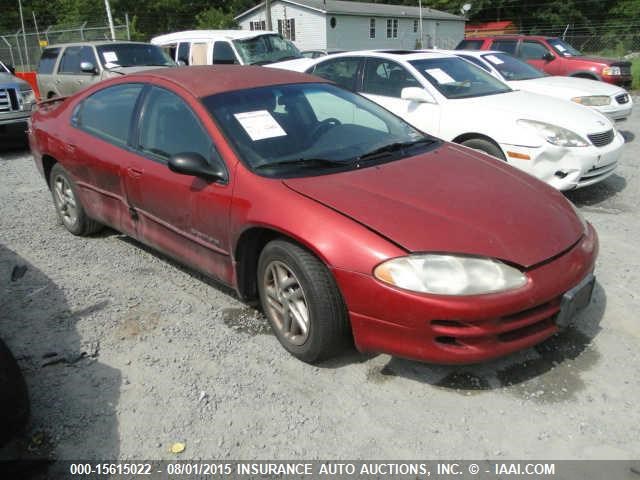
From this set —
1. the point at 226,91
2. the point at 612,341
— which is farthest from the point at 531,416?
the point at 226,91

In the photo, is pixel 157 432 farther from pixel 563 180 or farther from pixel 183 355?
pixel 563 180

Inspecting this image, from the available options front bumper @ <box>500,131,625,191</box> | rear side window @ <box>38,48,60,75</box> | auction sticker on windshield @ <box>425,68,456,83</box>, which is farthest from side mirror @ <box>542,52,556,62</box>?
rear side window @ <box>38,48,60,75</box>

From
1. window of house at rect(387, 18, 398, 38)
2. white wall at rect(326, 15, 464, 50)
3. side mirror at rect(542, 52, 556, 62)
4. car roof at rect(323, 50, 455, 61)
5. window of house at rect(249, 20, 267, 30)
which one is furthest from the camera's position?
window of house at rect(387, 18, 398, 38)

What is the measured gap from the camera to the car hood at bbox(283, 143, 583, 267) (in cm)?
259

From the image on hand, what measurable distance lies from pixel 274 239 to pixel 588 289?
1.67 metres

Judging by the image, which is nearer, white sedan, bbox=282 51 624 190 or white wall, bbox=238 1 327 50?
white sedan, bbox=282 51 624 190

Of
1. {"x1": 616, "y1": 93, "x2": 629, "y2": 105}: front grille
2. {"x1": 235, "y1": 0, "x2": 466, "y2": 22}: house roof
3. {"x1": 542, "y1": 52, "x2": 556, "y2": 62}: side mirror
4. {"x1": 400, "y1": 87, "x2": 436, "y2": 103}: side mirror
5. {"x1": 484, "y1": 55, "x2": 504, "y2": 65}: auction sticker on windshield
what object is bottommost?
{"x1": 616, "y1": 93, "x2": 629, "y2": 105}: front grille

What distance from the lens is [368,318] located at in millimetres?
2611

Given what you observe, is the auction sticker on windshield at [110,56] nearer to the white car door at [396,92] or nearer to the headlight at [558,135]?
the white car door at [396,92]

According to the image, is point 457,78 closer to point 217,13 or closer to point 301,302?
point 301,302

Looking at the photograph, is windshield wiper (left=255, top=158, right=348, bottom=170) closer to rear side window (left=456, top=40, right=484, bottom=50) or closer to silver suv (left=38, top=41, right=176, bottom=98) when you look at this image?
silver suv (left=38, top=41, right=176, bottom=98)

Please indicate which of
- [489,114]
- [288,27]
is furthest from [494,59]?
[288,27]

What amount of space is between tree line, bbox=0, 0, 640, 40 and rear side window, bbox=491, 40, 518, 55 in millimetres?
28440

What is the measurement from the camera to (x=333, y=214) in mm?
2711
